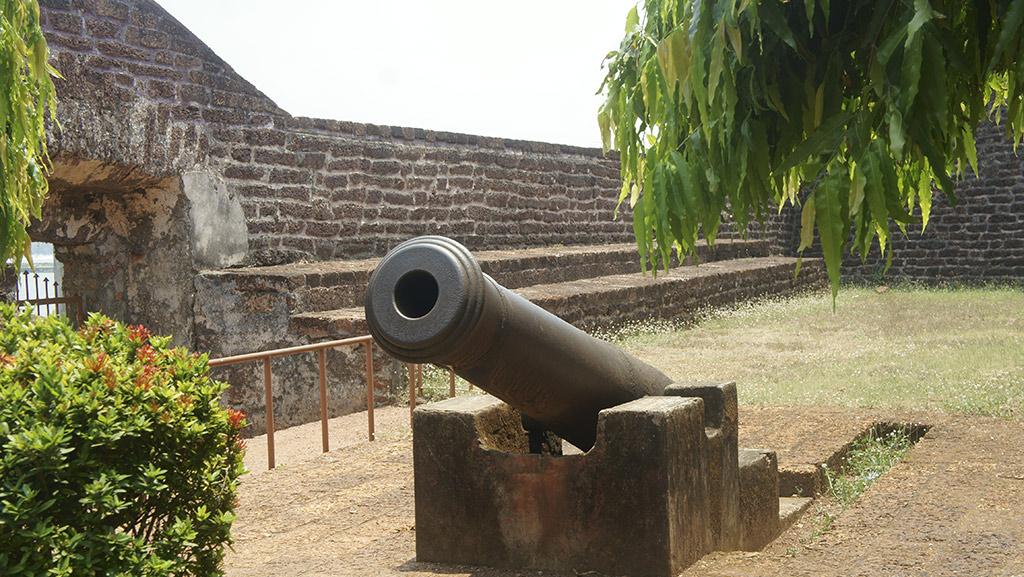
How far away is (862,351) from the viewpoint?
34.9 ft

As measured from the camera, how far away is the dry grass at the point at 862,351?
7973 mm

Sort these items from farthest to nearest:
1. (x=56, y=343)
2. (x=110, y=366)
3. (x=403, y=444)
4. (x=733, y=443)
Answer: (x=403, y=444), (x=733, y=443), (x=56, y=343), (x=110, y=366)

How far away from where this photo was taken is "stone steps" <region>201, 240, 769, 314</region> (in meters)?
8.90

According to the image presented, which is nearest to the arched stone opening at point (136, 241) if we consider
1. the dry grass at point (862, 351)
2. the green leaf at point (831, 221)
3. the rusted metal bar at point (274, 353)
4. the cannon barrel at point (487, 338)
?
the rusted metal bar at point (274, 353)

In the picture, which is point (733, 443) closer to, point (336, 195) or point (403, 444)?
point (403, 444)

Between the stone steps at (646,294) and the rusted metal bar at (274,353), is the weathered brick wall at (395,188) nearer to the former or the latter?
the stone steps at (646,294)

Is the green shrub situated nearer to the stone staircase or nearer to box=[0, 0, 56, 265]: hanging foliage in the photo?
box=[0, 0, 56, 265]: hanging foliage

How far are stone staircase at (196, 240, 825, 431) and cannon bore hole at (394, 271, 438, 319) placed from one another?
4.82m

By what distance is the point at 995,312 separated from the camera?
551 inches

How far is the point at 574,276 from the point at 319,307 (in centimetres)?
476

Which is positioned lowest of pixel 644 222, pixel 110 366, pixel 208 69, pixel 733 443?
pixel 733 443

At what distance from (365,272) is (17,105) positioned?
4848 mm

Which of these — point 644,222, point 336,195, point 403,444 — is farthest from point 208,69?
point 644,222

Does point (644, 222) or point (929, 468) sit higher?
point (644, 222)
